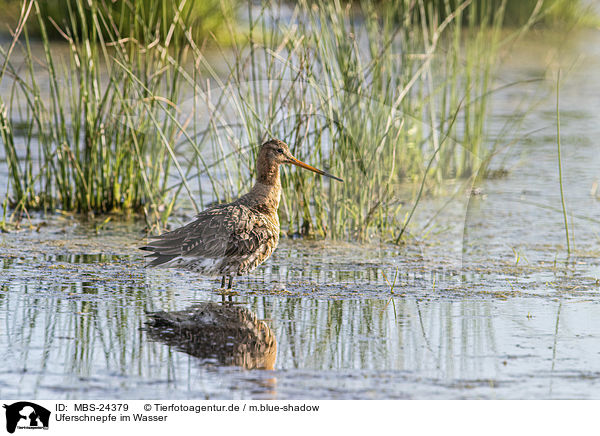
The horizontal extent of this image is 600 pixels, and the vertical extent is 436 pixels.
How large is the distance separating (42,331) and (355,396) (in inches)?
61.9

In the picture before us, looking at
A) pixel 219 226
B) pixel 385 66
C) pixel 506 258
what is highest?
pixel 385 66

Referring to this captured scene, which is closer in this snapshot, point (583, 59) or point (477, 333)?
point (477, 333)

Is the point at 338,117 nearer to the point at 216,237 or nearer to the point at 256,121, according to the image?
the point at 256,121

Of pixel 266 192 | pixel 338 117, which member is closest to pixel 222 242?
pixel 266 192

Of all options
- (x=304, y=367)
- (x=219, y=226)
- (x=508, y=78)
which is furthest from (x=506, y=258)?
(x=508, y=78)

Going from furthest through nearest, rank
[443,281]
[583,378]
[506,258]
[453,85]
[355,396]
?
[453,85] → [506,258] → [443,281] → [583,378] → [355,396]

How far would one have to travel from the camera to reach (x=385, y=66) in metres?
6.93

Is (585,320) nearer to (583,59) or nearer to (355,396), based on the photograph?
(355,396)

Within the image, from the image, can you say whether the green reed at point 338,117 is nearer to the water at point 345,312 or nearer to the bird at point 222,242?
the water at point 345,312
